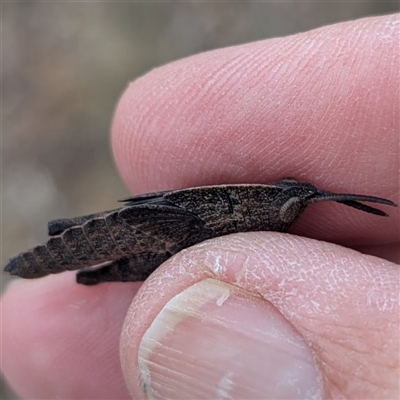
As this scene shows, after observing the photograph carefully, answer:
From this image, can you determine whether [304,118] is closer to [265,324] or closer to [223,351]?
[265,324]

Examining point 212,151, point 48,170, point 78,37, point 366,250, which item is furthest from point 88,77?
point 366,250

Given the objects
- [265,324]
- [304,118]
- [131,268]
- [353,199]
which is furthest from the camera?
[131,268]

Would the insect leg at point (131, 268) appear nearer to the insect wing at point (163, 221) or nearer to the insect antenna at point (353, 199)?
the insect wing at point (163, 221)

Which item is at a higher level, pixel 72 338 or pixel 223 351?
pixel 223 351

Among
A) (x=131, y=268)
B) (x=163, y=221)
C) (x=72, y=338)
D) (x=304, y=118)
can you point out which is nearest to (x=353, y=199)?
(x=304, y=118)

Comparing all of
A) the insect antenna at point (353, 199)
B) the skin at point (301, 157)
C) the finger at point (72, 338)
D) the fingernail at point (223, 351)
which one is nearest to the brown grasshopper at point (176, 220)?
the insect antenna at point (353, 199)

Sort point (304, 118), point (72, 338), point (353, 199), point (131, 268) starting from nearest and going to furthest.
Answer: point (353, 199), point (304, 118), point (131, 268), point (72, 338)
